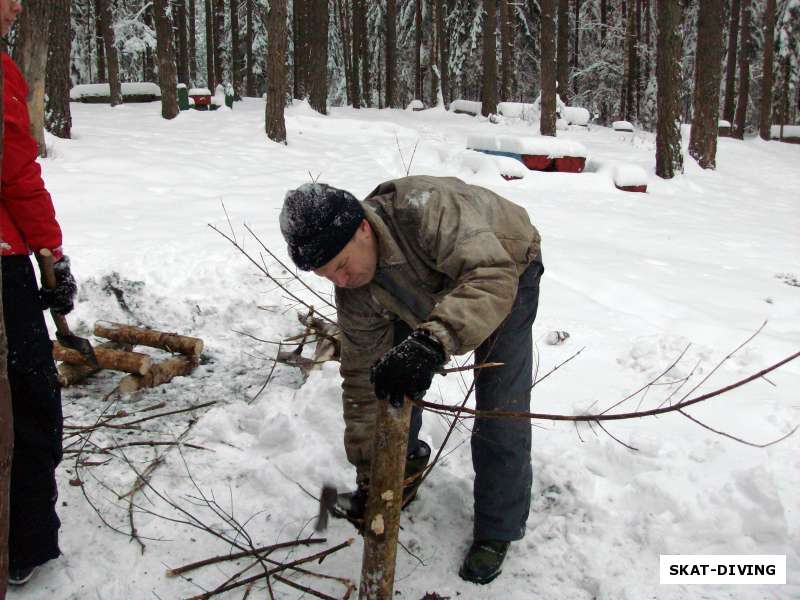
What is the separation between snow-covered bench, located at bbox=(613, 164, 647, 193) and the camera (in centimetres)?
995

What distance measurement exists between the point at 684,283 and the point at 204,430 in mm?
4176

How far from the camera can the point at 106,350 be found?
394 centimetres

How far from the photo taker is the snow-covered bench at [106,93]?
803 inches

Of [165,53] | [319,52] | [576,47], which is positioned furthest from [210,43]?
[576,47]

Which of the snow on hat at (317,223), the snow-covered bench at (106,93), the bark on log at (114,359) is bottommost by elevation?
the bark on log at (114,359)

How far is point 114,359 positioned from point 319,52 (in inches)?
549

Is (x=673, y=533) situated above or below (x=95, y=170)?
below

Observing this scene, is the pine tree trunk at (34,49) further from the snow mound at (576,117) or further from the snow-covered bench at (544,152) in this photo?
the snow mound at (576,117)

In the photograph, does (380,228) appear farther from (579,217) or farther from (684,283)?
(579,217)

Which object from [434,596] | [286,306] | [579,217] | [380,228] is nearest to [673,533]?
[434,596]

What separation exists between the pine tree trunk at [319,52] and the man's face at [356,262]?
15.2 m

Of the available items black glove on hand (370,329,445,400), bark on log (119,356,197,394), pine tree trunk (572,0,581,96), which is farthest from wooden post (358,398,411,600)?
pine tree trunk (572,0,581,96)

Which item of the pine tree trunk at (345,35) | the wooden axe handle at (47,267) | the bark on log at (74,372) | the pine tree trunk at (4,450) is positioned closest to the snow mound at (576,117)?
the pine tree trunk at (345,35)

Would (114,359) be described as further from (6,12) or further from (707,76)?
(707,76)
